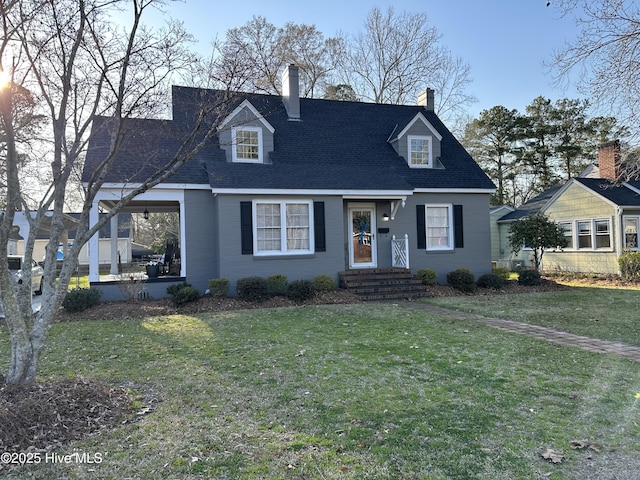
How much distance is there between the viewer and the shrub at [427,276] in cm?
1449

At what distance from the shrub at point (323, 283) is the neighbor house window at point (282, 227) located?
1.10 m

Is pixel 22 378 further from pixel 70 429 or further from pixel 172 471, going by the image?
pixel 172 471

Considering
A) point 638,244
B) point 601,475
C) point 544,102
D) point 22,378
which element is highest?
point 544,102

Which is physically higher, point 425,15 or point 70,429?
point 425,15

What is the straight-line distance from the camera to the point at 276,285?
496 inches

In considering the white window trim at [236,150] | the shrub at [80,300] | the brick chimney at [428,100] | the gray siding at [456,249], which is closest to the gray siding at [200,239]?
the white window trim at [236,150]

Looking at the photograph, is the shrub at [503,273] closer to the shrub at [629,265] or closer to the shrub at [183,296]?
the shrub at [629,265]

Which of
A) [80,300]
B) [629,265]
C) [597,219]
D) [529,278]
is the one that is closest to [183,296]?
[80,300]

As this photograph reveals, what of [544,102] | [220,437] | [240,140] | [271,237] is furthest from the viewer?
[544,102]

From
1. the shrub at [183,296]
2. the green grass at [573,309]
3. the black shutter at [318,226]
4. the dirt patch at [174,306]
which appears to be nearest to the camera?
the green grass at [573,309]

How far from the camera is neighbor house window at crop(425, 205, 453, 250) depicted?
51.9 feet

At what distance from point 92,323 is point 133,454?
7.19 meters

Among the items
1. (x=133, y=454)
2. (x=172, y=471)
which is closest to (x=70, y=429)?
(x=133, y=454)

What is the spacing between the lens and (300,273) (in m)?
13.7
